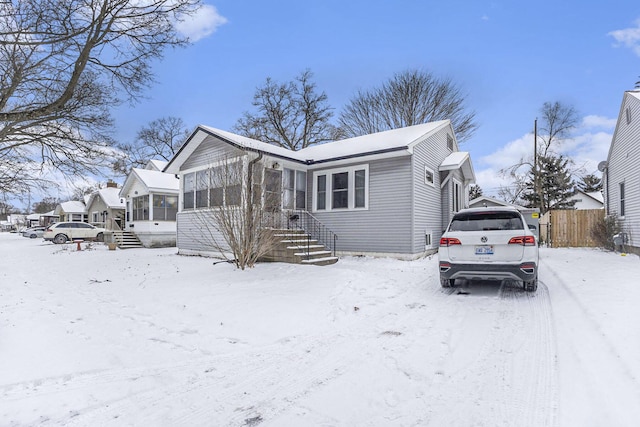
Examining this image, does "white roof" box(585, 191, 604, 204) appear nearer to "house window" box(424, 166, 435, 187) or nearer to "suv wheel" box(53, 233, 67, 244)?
"house window" box(424, 166, 435, 187)

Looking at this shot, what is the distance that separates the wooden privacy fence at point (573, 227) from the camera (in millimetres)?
15781

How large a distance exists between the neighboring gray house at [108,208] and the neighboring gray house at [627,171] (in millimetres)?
32588

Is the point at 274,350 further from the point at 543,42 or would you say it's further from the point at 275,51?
the point at 543,42

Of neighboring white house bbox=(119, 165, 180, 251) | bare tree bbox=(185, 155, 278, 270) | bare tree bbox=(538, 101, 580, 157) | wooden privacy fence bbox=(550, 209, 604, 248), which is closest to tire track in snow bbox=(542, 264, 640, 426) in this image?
bare tree bbox=(185, 155, 278, 270)

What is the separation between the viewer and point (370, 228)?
485 inches

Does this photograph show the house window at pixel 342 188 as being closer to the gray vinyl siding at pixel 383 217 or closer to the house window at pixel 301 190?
the gray vinyl siding at pixel 383 217

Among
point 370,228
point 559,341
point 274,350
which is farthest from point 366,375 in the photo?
point 370,228

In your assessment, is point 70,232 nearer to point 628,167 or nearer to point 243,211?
point 243,211

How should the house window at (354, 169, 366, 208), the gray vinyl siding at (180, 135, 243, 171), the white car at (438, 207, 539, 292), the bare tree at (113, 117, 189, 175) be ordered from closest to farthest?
the white car at (438, 207, 539, 292)
the house window at (354, 169, 366, 208)
the gray vinyl siding at (180, 135, 243, 171)
the bare tree at (113, 117, 189, 175)

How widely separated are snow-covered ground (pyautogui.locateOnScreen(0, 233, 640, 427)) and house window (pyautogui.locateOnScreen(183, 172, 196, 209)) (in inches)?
310

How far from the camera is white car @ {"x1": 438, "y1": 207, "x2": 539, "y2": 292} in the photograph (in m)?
6.09

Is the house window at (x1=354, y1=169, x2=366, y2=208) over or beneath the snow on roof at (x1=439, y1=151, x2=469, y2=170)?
beneath

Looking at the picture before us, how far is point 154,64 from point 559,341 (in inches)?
523

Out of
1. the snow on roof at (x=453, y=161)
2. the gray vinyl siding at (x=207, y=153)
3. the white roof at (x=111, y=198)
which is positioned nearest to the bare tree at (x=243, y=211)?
the gray vinyl siding at (x=207, y=153)
